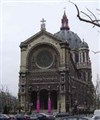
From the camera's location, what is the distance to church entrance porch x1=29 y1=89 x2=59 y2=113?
107 metres

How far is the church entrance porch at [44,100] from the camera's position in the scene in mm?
107438

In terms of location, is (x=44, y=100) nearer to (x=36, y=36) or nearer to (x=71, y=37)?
(x=36, y=36)

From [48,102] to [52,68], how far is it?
955cm

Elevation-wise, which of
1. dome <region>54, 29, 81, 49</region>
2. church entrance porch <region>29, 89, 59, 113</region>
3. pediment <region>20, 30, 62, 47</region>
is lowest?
church entrance porch <region>29, 89, 59, 113</region>

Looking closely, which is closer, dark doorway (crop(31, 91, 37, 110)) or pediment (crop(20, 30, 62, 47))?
pediment (crop(20, 30, 62, 47))

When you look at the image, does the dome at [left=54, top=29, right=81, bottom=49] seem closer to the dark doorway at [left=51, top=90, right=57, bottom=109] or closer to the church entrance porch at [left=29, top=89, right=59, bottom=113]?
the dark doorway at [left=51, top=90, right=57, bottom=109]

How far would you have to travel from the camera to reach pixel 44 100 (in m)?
110

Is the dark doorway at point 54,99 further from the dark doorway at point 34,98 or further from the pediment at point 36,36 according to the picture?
the pediment at point 36,36

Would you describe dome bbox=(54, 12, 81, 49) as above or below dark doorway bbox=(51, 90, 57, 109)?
above

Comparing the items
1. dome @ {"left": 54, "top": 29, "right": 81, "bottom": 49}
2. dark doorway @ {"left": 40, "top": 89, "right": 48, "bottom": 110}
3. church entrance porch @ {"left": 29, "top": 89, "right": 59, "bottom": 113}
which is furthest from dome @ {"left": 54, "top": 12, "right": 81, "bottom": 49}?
church entrance porch @ {"left": 29, "top": 89, "right": 59, "bottom": 113}

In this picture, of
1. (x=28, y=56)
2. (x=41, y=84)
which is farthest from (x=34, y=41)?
(x=41, y=84)

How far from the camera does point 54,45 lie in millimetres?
108438

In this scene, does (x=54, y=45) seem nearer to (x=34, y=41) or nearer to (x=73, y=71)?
(x=34, y=41)

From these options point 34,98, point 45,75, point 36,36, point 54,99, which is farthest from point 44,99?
point 36,36
